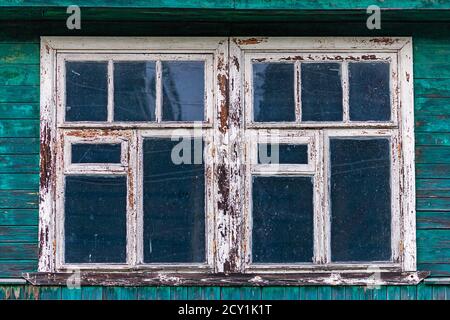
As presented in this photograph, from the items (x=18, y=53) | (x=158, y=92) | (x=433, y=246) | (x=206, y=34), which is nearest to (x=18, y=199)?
(x=18, y=53)

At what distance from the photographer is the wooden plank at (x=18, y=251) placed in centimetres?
586

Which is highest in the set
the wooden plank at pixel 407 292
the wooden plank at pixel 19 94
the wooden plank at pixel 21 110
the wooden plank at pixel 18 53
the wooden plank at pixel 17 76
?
the wooden plank at pixel 18 53

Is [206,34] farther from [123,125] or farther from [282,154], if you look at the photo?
[282,154]

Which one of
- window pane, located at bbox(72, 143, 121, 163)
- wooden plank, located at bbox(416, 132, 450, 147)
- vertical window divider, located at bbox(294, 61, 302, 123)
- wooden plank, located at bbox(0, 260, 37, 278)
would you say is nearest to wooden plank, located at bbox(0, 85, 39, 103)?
window pane, located at bbox(72, 143, 121, 163)

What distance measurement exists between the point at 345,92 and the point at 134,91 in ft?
4.02

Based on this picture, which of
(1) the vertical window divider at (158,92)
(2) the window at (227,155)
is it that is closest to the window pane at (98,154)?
(2) the window at (227,155)

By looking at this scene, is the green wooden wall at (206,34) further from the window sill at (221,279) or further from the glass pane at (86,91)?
the glass pane at (86,91)

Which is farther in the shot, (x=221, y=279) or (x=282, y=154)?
(x=282, y=154)

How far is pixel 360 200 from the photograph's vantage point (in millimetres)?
5957

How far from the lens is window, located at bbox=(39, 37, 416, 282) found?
591cm

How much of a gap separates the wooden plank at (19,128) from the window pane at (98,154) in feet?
0.86

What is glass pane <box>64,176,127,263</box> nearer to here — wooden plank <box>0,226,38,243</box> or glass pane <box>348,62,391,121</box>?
wooden plank <box>0,226,38,243</box>

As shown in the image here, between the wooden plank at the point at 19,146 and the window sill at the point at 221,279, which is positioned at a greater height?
the wooden plank at the point at 19,146
